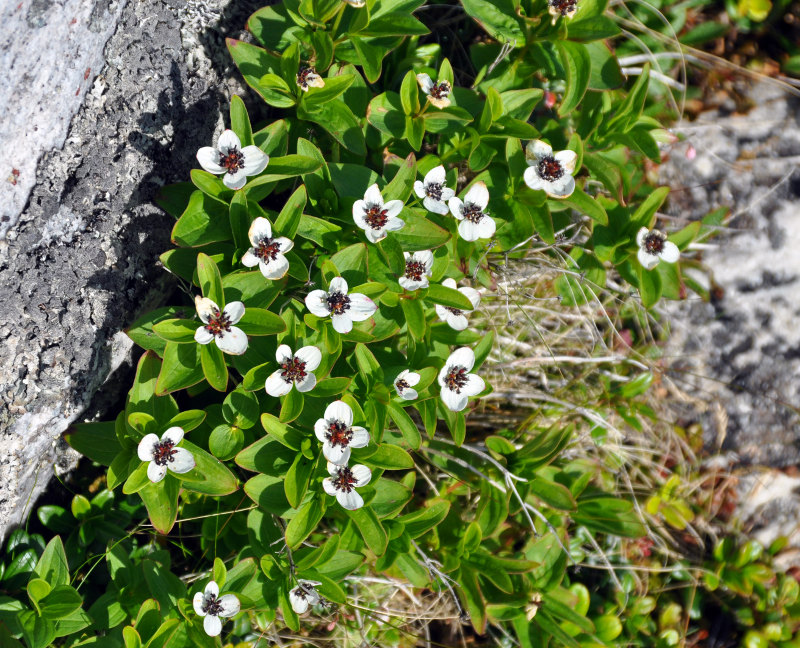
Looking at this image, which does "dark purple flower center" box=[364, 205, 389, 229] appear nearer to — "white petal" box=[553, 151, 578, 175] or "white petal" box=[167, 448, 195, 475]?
"white petal" box=[553, 151, 578, 175]

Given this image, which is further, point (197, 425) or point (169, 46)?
point (169, 46)

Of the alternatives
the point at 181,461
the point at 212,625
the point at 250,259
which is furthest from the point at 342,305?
the point at 212,625

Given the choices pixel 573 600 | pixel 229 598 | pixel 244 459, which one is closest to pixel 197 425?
pixel 244 459

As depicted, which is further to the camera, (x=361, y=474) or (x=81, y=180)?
(x=81, y=180)

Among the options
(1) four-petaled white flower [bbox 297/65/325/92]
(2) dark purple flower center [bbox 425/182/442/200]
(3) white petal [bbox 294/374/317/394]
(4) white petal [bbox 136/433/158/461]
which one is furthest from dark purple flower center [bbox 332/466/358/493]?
(1) four-petaled white flower [bbox 297/65/325/92]

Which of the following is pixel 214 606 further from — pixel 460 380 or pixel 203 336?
pixel 460 380

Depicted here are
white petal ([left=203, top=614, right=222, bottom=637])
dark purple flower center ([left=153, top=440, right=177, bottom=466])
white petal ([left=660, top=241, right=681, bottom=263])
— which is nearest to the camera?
dark purple flower center ([left=153, top=440, right=177, bottom=466])

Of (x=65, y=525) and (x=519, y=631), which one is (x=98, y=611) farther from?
(x=519, y=631)
